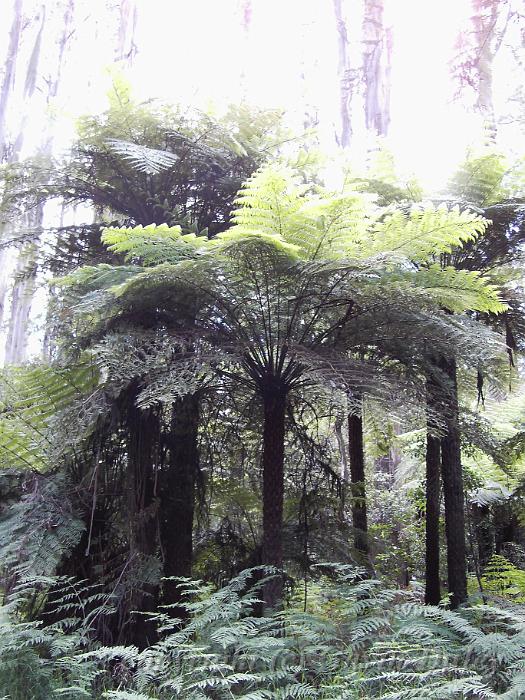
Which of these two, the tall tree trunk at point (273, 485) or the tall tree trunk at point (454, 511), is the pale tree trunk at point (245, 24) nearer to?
the tall tree trunk at point (454, 511)

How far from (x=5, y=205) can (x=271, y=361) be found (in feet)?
8.67

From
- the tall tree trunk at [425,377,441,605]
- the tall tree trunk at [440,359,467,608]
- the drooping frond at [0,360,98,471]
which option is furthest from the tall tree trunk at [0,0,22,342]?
the tall tree trunk at [440,359,467,608]

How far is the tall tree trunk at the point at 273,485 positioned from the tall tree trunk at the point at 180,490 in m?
0.73

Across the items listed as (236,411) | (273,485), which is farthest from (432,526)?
(236,411)

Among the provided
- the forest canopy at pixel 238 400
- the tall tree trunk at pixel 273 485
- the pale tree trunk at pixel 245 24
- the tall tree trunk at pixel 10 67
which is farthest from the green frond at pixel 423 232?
the tall tree trunk at pixel 10 67

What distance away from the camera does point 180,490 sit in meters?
4.33

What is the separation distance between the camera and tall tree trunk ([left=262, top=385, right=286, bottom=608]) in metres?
3.61

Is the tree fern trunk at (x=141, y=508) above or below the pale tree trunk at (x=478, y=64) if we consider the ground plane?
below

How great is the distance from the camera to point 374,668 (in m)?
2.49

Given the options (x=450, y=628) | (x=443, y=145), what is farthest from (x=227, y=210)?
(x=450, y=628)

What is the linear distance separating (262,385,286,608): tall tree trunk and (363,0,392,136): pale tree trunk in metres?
10.9

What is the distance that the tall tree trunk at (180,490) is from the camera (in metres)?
4.21

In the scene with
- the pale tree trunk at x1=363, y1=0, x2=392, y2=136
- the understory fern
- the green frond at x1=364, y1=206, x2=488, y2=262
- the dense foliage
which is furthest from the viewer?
the pale tree trunk at x1=363, y1=0, x2=392, y2=136

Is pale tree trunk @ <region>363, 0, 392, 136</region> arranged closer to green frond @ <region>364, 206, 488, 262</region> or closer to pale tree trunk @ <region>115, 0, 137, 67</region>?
pale tree trunk @ <region>115, 0, 137, 67</region>
